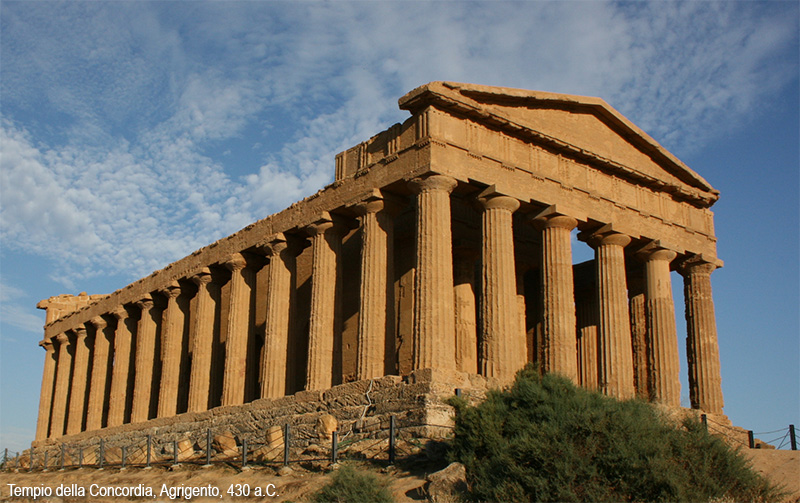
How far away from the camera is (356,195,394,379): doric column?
77.7 feet

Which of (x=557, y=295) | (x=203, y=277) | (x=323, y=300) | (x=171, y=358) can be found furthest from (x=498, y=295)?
(x=171, y=358)

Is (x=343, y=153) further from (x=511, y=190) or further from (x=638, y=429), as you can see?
(x=638, y=429)

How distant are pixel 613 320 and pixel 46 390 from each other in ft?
104

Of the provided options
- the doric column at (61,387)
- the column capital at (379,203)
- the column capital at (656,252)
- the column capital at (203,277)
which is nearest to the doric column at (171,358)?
the column capital at (203,277)

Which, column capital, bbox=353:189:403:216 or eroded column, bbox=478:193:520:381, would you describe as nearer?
eroded column, bbox=478:193:520:381

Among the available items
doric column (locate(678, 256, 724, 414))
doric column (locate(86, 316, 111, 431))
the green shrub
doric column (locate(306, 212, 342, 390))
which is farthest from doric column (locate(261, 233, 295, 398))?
doric column (locate(86, 316, 111, 431))

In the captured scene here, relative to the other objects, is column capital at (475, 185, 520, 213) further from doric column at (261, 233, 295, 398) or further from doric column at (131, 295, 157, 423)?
doric column at (131, 295, 157, 423)

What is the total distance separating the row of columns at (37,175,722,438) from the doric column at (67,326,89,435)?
403 inches

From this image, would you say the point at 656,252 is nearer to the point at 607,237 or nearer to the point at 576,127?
the point at 607,237

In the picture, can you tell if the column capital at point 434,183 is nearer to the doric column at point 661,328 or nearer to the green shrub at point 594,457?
the doric column at point 661,328

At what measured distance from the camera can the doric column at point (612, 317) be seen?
84.2 ft

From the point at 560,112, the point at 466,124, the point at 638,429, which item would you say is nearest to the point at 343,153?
the point at 466,124

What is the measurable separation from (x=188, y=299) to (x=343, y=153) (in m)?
11.8

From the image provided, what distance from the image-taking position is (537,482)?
1415 centimetres
